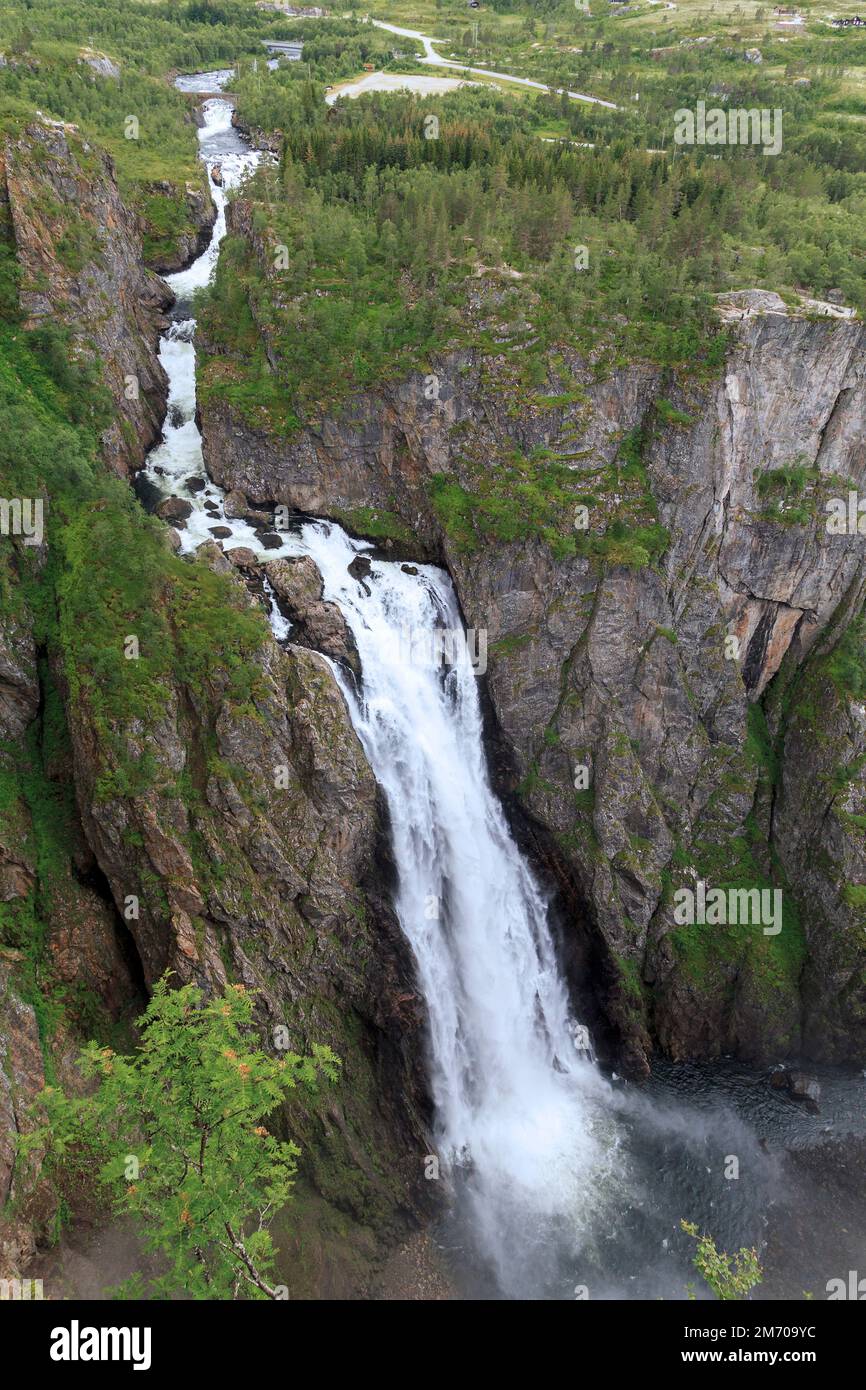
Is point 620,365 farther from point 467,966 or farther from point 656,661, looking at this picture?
point 467,966

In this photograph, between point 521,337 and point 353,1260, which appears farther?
point 521,337

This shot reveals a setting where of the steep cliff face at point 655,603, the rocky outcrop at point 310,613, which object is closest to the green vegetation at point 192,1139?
the rocky outcrop at point 310,613

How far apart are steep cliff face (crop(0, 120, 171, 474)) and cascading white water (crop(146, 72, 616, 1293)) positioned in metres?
3.23

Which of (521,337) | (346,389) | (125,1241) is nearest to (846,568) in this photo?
(521,337)

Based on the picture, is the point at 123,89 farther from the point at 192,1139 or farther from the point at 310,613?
the point at 192,1139

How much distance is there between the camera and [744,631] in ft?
135

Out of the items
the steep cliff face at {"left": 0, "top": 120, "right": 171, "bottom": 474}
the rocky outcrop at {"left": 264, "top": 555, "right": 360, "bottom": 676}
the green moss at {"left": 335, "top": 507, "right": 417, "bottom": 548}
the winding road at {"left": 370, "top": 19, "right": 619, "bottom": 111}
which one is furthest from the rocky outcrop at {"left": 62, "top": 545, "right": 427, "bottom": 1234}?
the winding road at {"left": 370, "top": 19, "right": 619, "bottom": 111}

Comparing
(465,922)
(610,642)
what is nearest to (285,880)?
(465,922)

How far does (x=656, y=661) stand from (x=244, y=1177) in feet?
95.6

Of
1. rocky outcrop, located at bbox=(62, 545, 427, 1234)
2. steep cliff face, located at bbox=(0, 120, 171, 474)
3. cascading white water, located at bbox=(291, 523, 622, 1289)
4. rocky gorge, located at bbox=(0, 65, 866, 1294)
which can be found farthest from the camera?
steep cliff face, located at bbox=(0, 120, 171, 474)

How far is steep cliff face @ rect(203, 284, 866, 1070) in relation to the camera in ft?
124

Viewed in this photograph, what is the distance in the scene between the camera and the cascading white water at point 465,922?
31547 mm

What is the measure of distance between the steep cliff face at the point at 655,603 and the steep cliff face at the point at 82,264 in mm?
4062

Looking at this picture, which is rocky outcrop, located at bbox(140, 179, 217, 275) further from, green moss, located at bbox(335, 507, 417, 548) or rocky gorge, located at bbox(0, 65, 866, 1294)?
green moss, located at bbox(335, 507, 417, 548)
